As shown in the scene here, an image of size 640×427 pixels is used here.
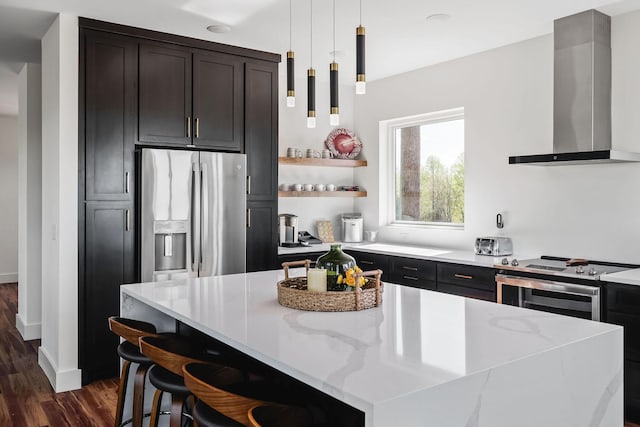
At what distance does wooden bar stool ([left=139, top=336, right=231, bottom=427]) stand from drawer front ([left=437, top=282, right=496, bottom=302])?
2275 mm

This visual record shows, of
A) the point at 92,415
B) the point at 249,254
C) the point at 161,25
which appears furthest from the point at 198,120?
the point at 92,415

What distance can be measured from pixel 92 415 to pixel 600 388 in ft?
9.52

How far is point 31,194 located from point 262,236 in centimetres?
238

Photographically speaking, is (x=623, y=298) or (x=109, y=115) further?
(x=109, y=115)

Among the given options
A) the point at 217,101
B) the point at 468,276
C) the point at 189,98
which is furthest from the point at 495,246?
the point at 189,98

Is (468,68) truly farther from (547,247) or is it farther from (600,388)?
(600,388)

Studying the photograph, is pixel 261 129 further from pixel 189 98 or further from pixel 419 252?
pixel 419 252

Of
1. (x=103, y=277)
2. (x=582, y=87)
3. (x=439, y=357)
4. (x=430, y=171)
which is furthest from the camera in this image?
(x=430, y=171)

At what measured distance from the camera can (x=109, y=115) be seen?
4.00 metres

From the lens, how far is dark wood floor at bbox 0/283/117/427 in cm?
333

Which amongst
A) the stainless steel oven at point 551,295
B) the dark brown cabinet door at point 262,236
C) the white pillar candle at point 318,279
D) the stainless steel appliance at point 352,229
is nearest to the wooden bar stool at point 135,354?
the white pillar candle at point 318,279

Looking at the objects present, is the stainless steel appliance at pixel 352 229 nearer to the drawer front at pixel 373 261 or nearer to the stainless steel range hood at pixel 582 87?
the drawer front at pixel 373 261

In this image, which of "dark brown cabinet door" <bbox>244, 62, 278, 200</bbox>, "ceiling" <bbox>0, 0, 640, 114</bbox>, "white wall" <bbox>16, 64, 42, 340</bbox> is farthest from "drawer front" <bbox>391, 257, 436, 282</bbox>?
"white wall" <bbox>16, 64, 42, 340</bbox>

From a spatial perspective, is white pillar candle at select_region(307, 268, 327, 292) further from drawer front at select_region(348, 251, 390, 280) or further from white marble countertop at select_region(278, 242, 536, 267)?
drawer front at select_region(348, 251, 390, 280)
